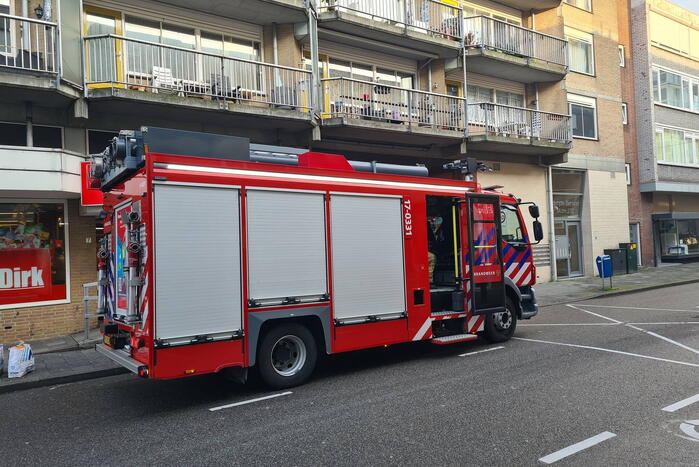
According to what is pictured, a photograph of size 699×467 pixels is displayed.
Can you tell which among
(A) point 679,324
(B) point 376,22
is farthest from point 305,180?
(B) point 376,22

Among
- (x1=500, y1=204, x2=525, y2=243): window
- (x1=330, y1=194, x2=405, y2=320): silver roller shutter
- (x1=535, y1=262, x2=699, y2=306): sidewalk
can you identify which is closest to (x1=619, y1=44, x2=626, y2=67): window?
(x1=535, y1=262, x2=699, y2=306): sidewalk

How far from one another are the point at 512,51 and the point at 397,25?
4.83 m

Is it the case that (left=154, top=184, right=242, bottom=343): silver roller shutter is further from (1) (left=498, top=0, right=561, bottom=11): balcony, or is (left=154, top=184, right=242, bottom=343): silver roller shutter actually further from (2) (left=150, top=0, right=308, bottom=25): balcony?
(1) (left=498, top=0, right=561, bottom=11): balcony

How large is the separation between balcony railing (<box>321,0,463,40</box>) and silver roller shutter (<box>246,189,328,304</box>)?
9063mm

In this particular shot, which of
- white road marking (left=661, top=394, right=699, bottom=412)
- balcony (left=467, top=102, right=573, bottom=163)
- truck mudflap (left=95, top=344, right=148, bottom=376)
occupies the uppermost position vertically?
balcony (left=467, top=102, right=573, bottom=163)

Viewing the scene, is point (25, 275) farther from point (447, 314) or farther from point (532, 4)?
point (532, 4)

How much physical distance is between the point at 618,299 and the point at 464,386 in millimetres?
10882

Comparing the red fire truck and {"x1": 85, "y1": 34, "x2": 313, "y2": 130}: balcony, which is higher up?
{"x1": 85, "y1": 34, "x2": 313, "y2": 130}: balcony

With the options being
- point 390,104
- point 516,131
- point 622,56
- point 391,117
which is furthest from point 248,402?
point 622,56

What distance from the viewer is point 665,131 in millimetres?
24953

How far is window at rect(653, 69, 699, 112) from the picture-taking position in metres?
24.7

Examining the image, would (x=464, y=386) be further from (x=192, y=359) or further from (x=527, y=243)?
(x=527, y=243)

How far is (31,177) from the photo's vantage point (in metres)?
9.63

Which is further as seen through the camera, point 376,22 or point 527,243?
point 376,22
